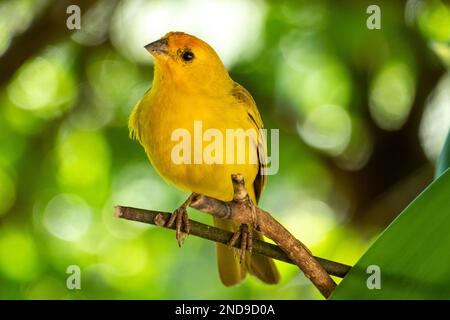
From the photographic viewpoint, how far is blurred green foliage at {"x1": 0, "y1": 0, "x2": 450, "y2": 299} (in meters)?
1.50

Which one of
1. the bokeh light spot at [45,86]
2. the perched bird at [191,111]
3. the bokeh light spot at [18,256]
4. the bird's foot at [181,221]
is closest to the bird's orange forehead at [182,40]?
the perched bird at [191,111]

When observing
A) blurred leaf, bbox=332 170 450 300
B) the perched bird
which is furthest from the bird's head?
blurred leaf, bbox=332 170 450 300

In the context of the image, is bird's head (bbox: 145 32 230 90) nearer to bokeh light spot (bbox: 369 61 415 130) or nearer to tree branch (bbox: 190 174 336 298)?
tree branch (bbox: 190 174 336 298)

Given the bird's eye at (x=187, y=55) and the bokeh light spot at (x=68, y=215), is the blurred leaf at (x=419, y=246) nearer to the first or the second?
the bird's eye at (x=187, y=55)

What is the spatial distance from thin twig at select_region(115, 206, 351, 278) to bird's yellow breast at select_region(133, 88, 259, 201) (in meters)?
0.23

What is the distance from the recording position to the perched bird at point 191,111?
0.90 meters

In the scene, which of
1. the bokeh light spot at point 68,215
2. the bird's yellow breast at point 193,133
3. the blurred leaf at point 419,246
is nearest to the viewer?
the blurred leaf at point 419,246

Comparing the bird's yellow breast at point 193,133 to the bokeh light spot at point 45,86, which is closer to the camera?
the bird's yellow breast at point 193,133

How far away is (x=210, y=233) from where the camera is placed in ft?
2.06

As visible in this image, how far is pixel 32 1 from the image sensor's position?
5.32ft

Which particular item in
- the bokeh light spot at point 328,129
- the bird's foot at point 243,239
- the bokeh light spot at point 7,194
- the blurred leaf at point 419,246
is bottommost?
the blurred leaf at point 419,246

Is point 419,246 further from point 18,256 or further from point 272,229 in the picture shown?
point 18,256

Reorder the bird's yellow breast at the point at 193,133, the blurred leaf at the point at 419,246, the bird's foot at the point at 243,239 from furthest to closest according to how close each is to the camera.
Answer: the bird's yellow breast at the point at 193,133, the bird's foot at the point at 243,239, the blurred leaf at the point at 419,246
